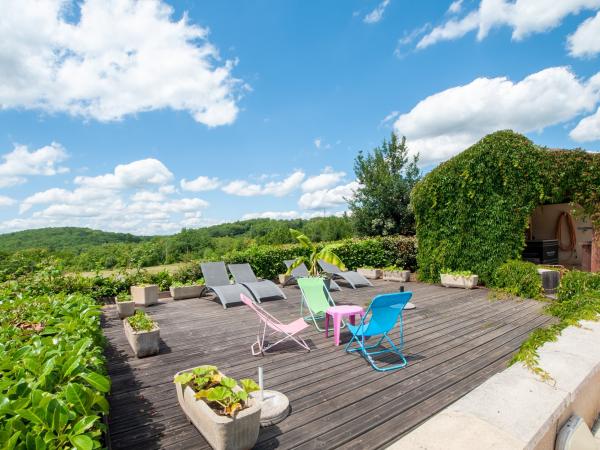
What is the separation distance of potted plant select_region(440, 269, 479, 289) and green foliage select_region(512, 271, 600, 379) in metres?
2.61

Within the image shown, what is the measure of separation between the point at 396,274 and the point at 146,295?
27.9ft

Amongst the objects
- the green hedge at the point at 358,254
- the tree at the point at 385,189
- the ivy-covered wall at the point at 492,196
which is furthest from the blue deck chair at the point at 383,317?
the tree at the point at 385,189

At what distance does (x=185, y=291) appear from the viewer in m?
9.93

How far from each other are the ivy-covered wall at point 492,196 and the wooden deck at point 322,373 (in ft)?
9.90

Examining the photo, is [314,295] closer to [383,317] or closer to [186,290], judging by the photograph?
[383,317]

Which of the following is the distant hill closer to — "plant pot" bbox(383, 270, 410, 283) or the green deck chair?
"plant pot" bbox(383, 270, 410, 283)

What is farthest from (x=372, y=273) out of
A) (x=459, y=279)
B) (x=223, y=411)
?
(x=223, y=411)

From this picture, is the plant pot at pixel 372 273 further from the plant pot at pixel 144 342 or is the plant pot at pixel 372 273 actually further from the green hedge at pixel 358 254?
the plant pot at pixel 144 342

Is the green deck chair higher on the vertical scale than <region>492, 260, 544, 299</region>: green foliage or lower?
higher

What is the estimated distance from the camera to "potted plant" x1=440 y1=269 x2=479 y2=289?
10.3 meters

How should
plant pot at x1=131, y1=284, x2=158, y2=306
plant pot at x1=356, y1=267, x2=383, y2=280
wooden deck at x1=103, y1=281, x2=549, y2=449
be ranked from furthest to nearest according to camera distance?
plant pot at x1=356, y1=267, x2=383, y2=280
plant pot at x1=131, y1=284, x2=158, y2=306
wooden deck at x1=103, y1=281, x2=549, y2=449

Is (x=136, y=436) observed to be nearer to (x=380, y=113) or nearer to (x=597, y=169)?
(x=597, y=169)

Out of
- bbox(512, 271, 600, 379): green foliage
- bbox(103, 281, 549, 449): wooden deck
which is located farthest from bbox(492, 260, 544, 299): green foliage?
bbox(103, 281, 549, 449): wooden deck

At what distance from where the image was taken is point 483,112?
14.2m
